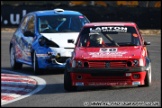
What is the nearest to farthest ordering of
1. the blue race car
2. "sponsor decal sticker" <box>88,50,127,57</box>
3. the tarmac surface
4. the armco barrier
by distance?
the tarmac surface, "sponsor decal sticker" <box>88,50,127,57</box>, the blue race car, the armco barrier

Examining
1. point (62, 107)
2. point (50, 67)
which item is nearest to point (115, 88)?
point (62, 107)

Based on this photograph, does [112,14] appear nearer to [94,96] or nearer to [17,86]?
[17,86]

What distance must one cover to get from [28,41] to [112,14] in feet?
52.3

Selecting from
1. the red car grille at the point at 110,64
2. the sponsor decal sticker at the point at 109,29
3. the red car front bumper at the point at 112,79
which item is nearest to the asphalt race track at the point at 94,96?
the red car front bumper at the point at 112,79

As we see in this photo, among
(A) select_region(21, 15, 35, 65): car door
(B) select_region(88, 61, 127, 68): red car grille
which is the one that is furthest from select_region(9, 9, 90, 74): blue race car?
(B) select_region(88, 61, 127, 68): red car grille

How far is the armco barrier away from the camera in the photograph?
3066 centimetres

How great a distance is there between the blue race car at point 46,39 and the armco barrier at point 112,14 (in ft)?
47.1

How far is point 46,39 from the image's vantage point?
1505cm

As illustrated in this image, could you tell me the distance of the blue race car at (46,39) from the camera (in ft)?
48.5

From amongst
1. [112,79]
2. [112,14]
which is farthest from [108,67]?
[112,14]

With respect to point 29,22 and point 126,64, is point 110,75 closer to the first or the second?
point 126,64

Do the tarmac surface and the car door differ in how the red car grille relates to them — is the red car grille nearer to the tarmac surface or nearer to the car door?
the tarmac surface

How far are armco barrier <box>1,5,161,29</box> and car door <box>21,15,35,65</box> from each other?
14.8 meters

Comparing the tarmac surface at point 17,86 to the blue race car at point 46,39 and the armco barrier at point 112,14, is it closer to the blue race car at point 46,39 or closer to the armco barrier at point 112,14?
the blue race car at point 46,39
